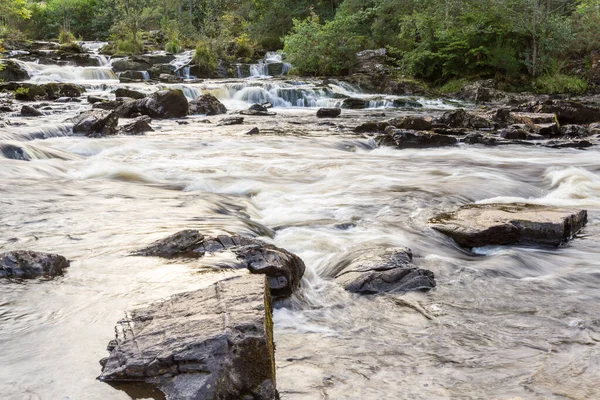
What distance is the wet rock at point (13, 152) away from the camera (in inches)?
327

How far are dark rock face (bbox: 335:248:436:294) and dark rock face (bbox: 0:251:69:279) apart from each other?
6.44 ft

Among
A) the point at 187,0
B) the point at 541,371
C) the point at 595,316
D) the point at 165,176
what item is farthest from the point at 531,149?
the point at 187,0

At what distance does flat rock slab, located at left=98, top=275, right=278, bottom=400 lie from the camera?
212cm

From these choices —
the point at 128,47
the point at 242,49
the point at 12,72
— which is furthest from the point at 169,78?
the point at 128,47

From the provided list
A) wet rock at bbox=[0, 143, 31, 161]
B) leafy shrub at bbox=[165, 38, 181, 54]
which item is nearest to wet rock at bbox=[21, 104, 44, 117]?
wet rock at bbox=[0, 143, 31, 161]

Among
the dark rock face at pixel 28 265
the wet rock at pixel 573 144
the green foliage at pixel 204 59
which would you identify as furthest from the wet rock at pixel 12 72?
the dark rock face at pixel 28 265

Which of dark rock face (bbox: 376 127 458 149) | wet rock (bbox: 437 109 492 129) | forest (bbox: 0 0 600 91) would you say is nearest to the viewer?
dark rock face (bbox: 376 127 458 149)

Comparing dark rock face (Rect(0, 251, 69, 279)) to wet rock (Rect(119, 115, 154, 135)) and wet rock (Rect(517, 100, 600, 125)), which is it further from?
wet rock (Rect(517, 100, 600, 125))

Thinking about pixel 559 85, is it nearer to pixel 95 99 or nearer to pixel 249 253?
pixel 95 99

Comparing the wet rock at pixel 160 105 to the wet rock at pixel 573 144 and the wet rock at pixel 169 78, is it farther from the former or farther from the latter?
the wet rock at pixel 573 144

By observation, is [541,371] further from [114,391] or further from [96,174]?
[96,174]

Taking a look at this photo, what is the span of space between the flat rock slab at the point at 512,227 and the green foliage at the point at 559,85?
18.7 meters

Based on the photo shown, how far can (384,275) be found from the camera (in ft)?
12.5

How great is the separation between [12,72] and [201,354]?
2251 cm
